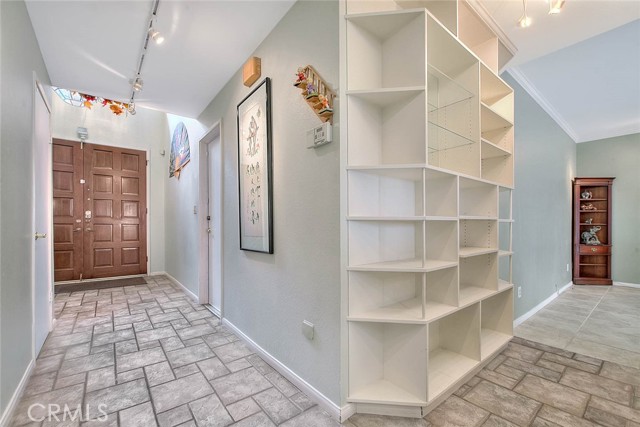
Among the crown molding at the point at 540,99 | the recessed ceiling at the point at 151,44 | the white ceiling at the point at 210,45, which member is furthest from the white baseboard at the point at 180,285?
the crown molding at the point at 540,99

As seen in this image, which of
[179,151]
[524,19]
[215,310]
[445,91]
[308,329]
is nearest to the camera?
[308,329]

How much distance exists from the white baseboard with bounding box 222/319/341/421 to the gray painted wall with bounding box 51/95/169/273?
392cm

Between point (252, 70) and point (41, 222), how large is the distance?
2209 millimetres

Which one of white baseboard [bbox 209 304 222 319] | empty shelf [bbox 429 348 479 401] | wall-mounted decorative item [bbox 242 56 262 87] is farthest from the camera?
white baseboard [bbox 209 304 222 319]

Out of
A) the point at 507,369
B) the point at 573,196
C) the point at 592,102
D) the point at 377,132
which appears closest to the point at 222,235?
the point at 377,132

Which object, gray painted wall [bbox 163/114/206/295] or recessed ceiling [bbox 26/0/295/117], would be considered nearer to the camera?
recessed ceiling [bbox 26/0/295/117]

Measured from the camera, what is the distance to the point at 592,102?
391cm

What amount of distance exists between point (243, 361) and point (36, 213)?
201 centimetres

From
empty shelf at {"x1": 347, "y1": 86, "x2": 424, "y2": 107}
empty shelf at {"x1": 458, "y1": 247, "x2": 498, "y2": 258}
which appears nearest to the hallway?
empty shelf at {"x1": 458, "y1": 247, "x2": 498, "y2": 258}

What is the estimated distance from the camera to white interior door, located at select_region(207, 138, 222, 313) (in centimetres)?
329

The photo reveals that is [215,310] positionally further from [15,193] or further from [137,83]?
[137,83]

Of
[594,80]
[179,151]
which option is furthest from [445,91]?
[179,151]

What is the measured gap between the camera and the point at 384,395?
59.7 inches

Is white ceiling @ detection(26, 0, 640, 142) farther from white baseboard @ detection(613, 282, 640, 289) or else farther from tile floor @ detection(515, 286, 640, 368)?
white baseboard @ detection(613, 282, 640, 289)
